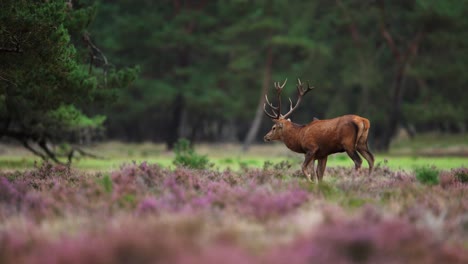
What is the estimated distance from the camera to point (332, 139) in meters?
12.6

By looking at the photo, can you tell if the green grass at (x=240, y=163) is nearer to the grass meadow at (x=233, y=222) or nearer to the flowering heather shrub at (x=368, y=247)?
the grass meadow at (x=233, y=222)

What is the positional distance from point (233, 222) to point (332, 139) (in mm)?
5712

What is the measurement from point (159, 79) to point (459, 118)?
18012mm

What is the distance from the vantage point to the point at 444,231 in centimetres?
730

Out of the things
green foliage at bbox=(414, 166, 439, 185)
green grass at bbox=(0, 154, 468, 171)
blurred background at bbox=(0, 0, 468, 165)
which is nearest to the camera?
green foliage at bbox=(414, 166, 439, 185)

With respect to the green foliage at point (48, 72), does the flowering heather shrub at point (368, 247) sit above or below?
below

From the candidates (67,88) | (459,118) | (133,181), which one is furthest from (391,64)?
(133,181)

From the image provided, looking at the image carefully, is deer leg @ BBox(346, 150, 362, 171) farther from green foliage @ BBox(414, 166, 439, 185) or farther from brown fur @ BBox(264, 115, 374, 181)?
green foliage @ BBox(414, 166, 439, 185)

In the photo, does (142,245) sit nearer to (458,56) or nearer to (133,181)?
(133,181)

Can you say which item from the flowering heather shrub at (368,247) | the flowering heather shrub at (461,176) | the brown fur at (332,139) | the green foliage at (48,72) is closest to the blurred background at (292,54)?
the green foliage at (48,72)

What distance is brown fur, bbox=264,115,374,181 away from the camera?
12422 millimetres

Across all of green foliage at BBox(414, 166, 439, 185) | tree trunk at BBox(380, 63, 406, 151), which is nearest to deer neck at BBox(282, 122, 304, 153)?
green foliage at BBox(414, 166, 439, 185)

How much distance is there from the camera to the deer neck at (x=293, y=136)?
1344 cm

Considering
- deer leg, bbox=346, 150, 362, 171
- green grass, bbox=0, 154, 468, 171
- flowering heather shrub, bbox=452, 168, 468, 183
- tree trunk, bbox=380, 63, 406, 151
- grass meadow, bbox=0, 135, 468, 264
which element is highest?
tree trunk, bbox=380, 63, 406, 151
